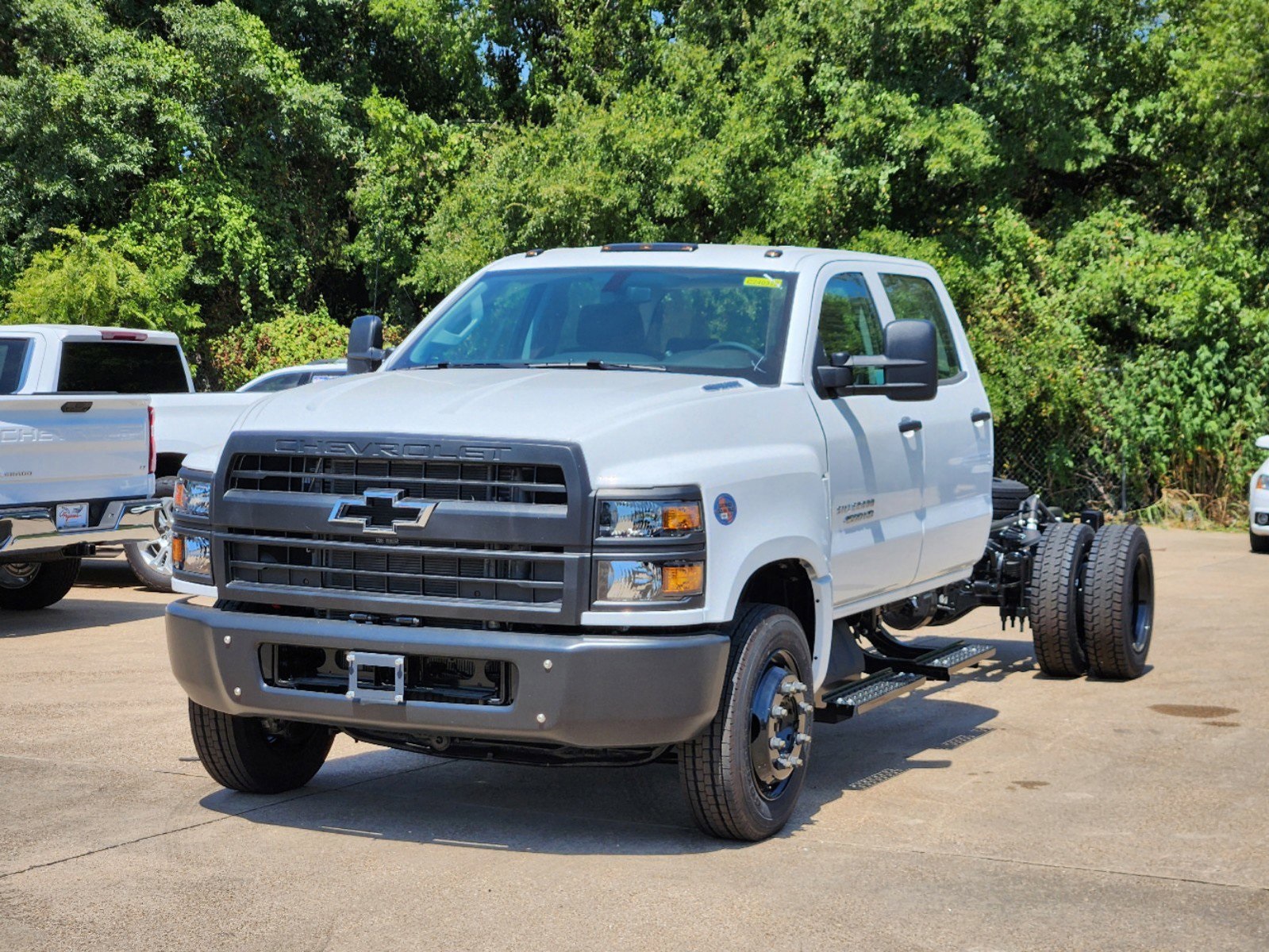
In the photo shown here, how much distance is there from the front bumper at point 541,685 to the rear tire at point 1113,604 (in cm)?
460

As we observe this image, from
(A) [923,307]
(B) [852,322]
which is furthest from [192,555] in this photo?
(A) [923,307]

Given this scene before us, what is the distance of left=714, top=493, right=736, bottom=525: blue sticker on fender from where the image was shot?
5430mm

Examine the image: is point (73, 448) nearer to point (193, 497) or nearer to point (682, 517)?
point (193, 497)

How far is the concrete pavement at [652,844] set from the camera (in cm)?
480

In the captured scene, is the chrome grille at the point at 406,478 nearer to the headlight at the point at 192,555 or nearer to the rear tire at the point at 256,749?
the headlight at the point at 192,555

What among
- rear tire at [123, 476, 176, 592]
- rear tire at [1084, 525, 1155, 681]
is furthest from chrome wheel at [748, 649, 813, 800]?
rear tire at [123, 476, 176, 592]

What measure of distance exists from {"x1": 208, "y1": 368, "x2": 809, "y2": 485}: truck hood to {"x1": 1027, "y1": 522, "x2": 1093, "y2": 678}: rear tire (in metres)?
3.62

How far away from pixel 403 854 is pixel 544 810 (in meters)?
0.86

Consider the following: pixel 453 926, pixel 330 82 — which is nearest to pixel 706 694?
pixel 453 926

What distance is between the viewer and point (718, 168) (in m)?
22.9

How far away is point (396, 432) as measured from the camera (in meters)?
5.46

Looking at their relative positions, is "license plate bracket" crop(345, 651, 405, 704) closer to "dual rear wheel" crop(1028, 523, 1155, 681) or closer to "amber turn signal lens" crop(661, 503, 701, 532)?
"amber turn signal lens" crop(661, 503, 701, 532)

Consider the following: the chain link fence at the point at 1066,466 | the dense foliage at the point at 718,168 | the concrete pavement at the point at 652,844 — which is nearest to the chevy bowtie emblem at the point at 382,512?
the concrete pavement at the point at 652,844

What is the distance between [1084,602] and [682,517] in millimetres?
4861
